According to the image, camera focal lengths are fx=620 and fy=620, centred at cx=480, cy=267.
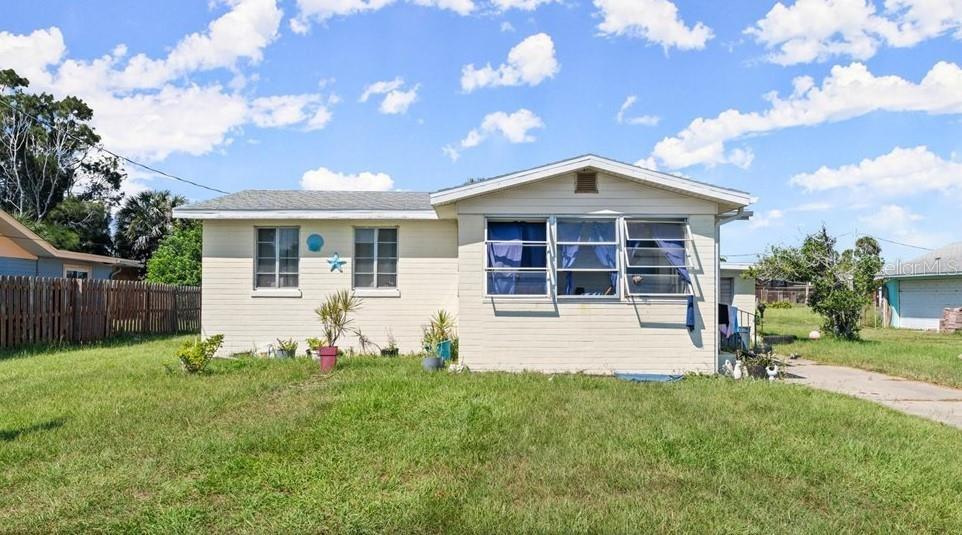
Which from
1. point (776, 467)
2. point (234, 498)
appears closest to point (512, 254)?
point (776, 467)

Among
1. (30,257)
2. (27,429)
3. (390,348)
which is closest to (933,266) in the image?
(390,348)

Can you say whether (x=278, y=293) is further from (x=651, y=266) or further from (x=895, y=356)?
(x=895, y=356)

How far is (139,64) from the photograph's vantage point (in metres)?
17.4

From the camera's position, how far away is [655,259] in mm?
10188

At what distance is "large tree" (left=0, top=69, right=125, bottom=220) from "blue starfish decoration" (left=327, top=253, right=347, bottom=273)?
2738 centimetres

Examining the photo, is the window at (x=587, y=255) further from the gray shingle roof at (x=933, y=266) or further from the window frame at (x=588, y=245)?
the gray shingle roof at (x=933, y=266)

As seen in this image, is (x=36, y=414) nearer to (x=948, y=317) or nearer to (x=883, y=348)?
(x=883, y=348)

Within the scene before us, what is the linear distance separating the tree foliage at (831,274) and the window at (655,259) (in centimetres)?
710

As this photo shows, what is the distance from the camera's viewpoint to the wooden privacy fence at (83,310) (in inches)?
494

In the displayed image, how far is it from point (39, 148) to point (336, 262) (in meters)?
30.7

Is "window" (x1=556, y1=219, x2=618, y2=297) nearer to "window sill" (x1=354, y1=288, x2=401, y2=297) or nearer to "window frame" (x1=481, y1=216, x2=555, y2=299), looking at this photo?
"window frame" (x1=481, y1=216, x2=555, y2=299)

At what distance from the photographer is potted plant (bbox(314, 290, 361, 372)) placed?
38.3 feet

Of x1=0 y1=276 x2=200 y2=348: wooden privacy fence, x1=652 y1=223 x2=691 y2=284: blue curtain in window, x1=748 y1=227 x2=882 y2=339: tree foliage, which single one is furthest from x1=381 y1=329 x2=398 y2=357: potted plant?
x1=748 y1=227 x2=882 y2=339: tree foliage

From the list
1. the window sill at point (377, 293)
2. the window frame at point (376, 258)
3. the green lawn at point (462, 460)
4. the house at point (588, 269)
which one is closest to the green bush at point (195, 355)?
the green lawn at point (462, 460)
